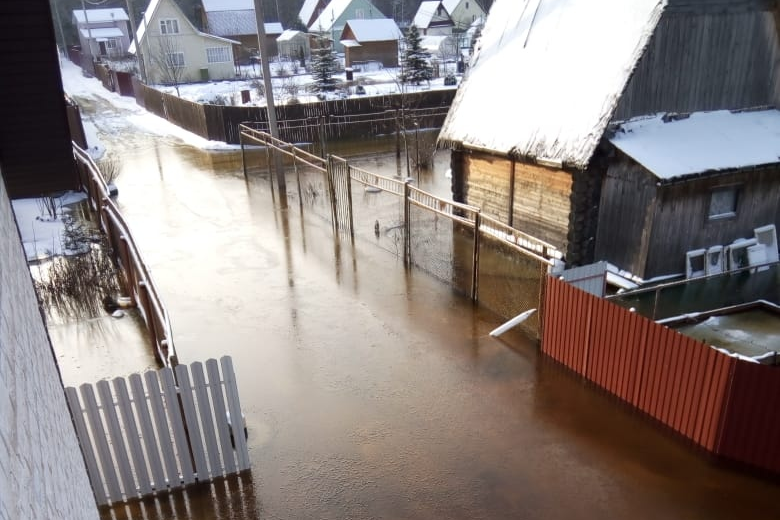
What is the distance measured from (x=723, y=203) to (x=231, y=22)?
5801 centimetres

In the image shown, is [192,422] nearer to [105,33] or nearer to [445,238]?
[445,238]

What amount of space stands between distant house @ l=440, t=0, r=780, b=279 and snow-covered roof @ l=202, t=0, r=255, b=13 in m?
54.5

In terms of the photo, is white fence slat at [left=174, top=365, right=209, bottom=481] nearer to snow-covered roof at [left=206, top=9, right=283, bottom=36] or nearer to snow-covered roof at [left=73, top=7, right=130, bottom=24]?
snow-covered roof at [left=206, top=9, right=283, bottom=36]

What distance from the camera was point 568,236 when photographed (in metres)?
12.4

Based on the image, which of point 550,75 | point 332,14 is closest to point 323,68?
point 332,14

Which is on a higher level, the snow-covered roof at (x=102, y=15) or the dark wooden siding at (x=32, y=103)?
the snow-covered roof at (x=102, y=15)

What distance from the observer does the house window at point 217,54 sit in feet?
164

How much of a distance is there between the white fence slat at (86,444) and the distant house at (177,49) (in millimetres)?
45583

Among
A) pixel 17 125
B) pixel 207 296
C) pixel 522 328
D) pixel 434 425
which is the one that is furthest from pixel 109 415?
pixel 522 328

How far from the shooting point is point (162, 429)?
6383 millimetres

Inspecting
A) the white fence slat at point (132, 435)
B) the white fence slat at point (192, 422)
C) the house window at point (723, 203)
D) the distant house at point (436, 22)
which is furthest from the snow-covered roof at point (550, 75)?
the distant house at point (436, 22)

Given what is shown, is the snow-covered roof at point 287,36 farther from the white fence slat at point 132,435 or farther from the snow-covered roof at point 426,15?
the white fence slat at point 132,435

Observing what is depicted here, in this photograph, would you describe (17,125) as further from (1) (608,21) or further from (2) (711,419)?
(1) (608,21)

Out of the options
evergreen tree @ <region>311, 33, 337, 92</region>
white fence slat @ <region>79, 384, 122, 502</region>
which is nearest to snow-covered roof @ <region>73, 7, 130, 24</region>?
evergreen tree @ <region>311, 33, 337, 92</region>
